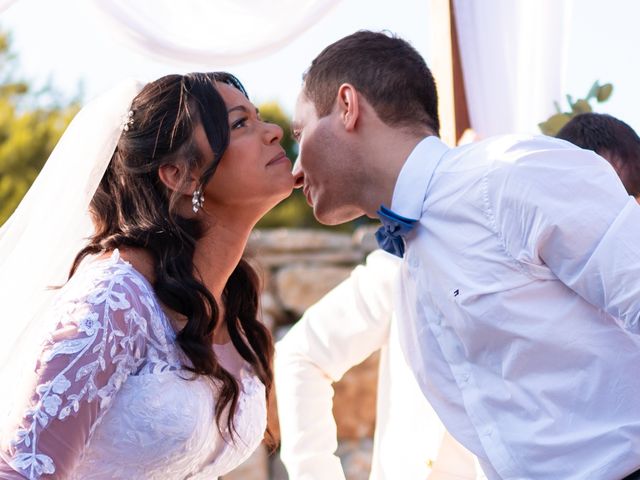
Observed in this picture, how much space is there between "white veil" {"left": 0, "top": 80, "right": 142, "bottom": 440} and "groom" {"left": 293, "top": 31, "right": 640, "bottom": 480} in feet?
2.96

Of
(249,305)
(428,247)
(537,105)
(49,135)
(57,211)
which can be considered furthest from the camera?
(49,135)

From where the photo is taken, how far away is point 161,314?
2.66 metres

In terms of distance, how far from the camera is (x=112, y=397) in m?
2.51

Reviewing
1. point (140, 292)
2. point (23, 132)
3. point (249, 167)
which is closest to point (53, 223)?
point (140, 292)

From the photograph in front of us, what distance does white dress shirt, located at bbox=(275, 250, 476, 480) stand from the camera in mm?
3332

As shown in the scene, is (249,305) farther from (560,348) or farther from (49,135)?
(49,135)

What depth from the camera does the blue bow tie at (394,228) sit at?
2330 millimetres

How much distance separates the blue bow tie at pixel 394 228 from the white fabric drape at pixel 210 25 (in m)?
1.27

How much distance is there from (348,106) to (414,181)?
288mm

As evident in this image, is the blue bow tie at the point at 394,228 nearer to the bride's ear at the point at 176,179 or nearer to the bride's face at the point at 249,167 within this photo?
the bride's face at the point at 249,167

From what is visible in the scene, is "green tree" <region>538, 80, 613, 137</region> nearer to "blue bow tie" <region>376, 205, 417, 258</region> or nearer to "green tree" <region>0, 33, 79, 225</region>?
"blue bow tie" <region>376, 205, 417, 258</region>

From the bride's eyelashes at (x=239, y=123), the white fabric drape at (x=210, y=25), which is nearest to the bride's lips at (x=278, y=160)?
the bride's eyelashes at (x=239, y=123)

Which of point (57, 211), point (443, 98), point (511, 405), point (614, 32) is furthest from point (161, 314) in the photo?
point (614, 32)

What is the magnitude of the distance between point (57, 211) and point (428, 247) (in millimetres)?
1161
